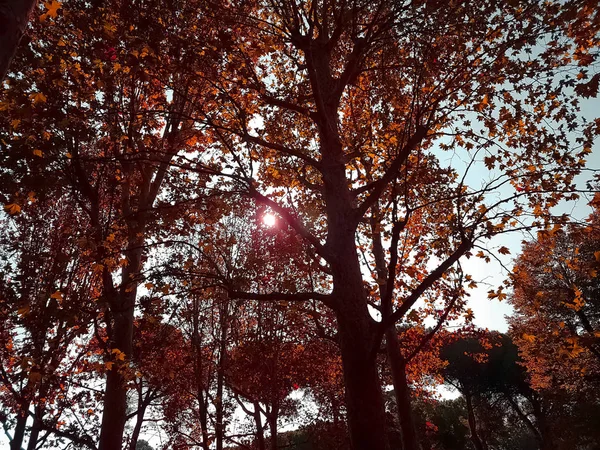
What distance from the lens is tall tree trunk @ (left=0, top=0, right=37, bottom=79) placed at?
226 cm

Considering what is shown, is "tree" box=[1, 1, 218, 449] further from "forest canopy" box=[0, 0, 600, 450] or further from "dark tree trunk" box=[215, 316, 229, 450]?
"dark tree trunk" box=[215, 316, 229, 450]

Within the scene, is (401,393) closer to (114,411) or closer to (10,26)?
(114,411)

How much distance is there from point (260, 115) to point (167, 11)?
349cm

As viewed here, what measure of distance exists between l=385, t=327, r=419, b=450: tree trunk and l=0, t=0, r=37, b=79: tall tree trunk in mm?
9337

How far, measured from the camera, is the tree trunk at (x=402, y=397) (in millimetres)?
9555

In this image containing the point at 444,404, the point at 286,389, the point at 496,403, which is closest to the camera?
the point at 286,389

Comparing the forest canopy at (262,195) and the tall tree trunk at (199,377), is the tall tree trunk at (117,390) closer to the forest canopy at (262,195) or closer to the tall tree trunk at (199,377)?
the forest canopy at (262,195)

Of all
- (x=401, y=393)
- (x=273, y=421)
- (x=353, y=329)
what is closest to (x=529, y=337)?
(x=353, y=329)

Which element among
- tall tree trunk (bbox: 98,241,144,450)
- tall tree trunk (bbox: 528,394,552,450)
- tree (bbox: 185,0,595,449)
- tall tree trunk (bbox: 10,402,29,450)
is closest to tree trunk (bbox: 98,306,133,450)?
tall tree trunk (bbox: 98,241,144,450)

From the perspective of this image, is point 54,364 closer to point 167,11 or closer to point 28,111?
point 28,111

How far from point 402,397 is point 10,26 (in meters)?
10.6

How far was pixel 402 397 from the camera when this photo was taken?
992 cm

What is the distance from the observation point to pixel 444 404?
43.9m

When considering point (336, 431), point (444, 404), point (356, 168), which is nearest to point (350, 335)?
point (356, 168)
